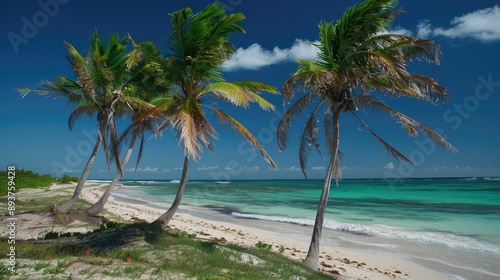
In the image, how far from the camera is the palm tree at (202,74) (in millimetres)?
8391

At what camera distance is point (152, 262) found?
5625 millimetres

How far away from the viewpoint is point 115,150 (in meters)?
9.44

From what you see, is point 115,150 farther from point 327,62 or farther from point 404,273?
point 404,273

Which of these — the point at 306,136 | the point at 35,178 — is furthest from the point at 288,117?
the point at 35,178

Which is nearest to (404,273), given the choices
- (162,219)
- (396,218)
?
(162,219)

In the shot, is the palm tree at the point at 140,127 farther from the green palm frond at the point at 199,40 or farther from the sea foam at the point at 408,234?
the sea foam at the point at 408,234

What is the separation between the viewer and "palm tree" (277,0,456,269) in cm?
718

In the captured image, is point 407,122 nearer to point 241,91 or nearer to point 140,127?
point 241,91

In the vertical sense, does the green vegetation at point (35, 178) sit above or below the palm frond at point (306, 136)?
below

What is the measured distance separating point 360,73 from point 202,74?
4.14 metres

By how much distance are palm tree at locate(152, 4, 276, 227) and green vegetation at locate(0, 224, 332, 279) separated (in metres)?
1.93

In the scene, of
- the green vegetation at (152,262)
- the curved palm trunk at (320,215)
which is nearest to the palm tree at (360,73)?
the curved palm trunk at (320,215)

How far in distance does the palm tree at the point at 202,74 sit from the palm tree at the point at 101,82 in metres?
3.09

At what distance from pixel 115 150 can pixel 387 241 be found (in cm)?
1120
